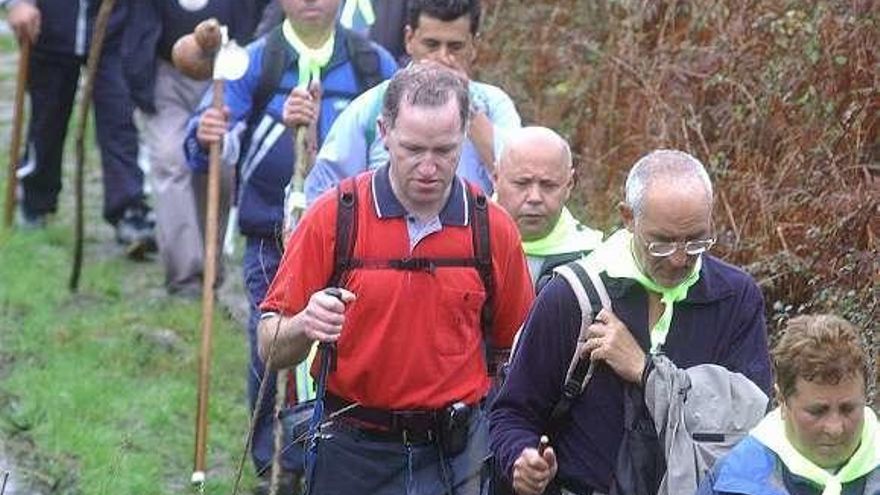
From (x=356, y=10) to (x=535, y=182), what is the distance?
2.40 meters

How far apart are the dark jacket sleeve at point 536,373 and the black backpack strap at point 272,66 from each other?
110 inches

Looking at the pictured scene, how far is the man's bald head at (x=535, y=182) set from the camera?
6945mm

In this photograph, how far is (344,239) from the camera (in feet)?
19.7

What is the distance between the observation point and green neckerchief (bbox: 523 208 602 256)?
694cm

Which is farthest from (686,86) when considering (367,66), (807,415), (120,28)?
(807,415)

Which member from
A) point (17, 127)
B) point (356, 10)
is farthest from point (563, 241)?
point (17, 127)

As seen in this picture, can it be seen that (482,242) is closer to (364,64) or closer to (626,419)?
(626,419)

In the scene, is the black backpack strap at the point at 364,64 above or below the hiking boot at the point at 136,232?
above

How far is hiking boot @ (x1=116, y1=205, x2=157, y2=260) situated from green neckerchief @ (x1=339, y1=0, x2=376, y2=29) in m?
4.10

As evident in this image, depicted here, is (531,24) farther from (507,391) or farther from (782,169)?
(507,391)

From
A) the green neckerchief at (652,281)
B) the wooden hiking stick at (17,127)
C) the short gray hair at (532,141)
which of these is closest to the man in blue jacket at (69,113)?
the wooden hiking stick at (17,127)

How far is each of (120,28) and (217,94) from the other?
4149 mm

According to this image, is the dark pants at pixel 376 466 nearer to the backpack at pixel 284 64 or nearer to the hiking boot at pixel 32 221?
the backpack at pixel 284 64

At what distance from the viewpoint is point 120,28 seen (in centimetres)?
1241
